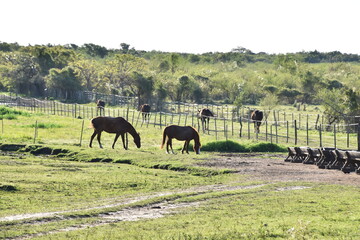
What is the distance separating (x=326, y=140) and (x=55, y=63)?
86939 mm

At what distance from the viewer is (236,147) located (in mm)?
37719

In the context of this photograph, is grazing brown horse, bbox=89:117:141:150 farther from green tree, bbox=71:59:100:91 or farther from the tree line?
green tree, bbox=71:59:100:91

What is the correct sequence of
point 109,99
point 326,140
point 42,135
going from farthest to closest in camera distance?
1. point 109,99
2. point 326,140
3. point 42,135

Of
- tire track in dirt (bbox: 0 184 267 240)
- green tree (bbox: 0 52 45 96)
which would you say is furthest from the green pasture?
green tree (bbox: 0 52 45 96)

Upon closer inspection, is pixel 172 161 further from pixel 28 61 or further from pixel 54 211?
pixel 28 61

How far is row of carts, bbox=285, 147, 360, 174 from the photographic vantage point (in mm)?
26055

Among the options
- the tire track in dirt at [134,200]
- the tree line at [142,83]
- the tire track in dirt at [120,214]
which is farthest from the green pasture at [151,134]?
the tree line at [142,83]

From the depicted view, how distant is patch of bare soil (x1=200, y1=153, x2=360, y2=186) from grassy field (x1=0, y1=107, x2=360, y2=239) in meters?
0.97

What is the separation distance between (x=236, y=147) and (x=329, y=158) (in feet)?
32.0

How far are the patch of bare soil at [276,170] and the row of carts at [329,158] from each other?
13.0 inches

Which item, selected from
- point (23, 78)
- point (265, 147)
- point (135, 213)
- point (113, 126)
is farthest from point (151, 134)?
point (23, 78)

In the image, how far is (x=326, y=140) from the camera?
46812 millimetres

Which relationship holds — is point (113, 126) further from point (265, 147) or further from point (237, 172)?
point (237, 172)

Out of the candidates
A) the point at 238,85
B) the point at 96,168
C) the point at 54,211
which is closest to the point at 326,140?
the point at 96,168
